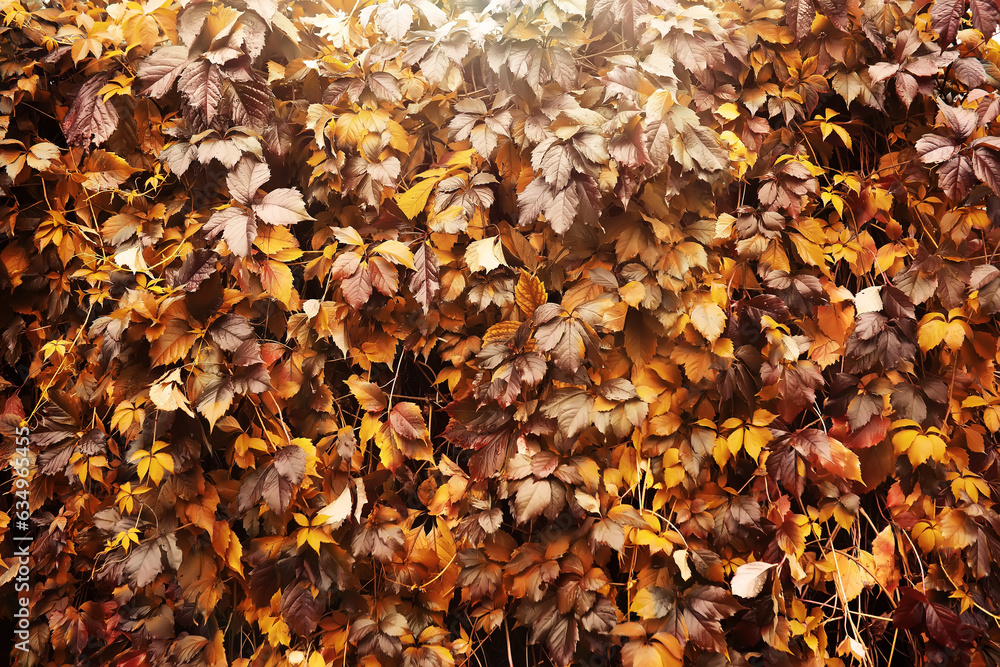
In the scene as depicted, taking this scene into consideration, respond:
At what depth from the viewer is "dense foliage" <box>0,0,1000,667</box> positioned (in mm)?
1265

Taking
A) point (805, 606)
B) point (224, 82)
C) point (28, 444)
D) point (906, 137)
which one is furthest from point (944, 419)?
point (28, 444)

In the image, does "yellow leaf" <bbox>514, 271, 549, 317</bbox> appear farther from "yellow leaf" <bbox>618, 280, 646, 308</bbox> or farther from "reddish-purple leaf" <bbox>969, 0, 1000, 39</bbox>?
"reddish-purple leaf" <bbox>969, 0, 1000, 39</bbox>

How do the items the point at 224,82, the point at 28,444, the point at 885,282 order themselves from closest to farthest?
1. the point at 224,82
2. the point at 885,282
3. the point at 28,444

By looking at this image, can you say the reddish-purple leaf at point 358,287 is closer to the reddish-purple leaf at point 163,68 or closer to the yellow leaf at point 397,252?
the yellow leaf at point 397,252

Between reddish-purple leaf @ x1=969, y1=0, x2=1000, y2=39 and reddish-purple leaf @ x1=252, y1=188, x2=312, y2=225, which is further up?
reddish-purple leaf @ x1=969, y1=0, x2=1000, y2=39

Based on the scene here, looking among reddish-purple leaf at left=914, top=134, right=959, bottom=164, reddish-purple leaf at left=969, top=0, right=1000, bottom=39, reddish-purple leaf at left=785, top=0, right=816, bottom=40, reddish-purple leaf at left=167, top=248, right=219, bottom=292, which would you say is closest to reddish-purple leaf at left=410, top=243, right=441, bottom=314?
reddish-purple leaf at left=167, top=248, right=219, bottom=292

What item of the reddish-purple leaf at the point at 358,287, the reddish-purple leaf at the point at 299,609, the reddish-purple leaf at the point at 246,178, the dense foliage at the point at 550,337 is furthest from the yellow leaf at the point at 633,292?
the reddish-purple leaf at the point at 299,609

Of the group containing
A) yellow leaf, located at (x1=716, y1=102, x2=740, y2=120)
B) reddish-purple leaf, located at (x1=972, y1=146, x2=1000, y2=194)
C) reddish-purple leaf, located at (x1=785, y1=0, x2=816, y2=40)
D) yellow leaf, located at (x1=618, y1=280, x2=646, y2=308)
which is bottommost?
yellow leaf, located at (x1=618, y1=280, x2=646, y2=308)

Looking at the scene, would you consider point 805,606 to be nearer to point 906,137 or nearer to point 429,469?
point 429,469

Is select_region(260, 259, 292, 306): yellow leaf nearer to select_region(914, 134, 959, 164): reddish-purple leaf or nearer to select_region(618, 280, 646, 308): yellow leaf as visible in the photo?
select_region(618, 280, 646, 308): yellow leaf

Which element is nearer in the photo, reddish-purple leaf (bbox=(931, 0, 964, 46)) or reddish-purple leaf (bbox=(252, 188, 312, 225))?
reddish-purple leaf (bbox=(252, 188, 312, 225))

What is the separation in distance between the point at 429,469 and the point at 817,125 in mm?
1231

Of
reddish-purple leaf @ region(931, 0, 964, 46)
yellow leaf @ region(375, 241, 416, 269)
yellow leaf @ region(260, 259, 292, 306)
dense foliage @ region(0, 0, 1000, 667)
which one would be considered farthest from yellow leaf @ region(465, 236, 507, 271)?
reddish-purple leaf @ region(931, 0, 964, 46)

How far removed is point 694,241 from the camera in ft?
4.42
